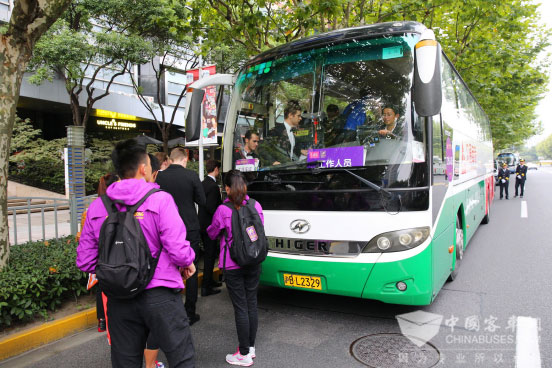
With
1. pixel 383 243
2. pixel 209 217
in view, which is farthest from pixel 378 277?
pixel 209 217

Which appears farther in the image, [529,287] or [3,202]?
[529,287]

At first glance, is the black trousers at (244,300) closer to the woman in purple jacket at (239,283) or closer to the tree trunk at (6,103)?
the woman in purple jacket at (239,283)

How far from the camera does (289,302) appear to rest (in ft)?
16.2

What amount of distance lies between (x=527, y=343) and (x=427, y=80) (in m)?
2.55

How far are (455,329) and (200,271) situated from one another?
3562 millimetres

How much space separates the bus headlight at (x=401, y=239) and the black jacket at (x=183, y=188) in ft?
6.36

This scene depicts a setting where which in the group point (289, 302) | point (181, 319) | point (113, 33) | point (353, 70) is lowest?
point (289, 302)

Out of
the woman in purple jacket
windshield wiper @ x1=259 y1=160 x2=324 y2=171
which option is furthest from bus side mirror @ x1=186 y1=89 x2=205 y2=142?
the woman in purple jacket

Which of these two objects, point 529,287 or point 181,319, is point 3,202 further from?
point 529,287

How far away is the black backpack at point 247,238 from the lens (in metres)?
3.26

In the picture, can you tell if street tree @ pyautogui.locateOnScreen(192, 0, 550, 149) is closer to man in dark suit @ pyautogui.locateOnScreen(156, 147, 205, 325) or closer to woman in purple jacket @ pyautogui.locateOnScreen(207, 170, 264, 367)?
man in dark suit @ pyautogui.locateOnScreen(156, 147, 205, 325)

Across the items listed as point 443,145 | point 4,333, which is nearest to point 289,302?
point 443,145

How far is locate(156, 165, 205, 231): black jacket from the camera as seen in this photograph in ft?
13.7

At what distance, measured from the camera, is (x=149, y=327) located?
2281mm
